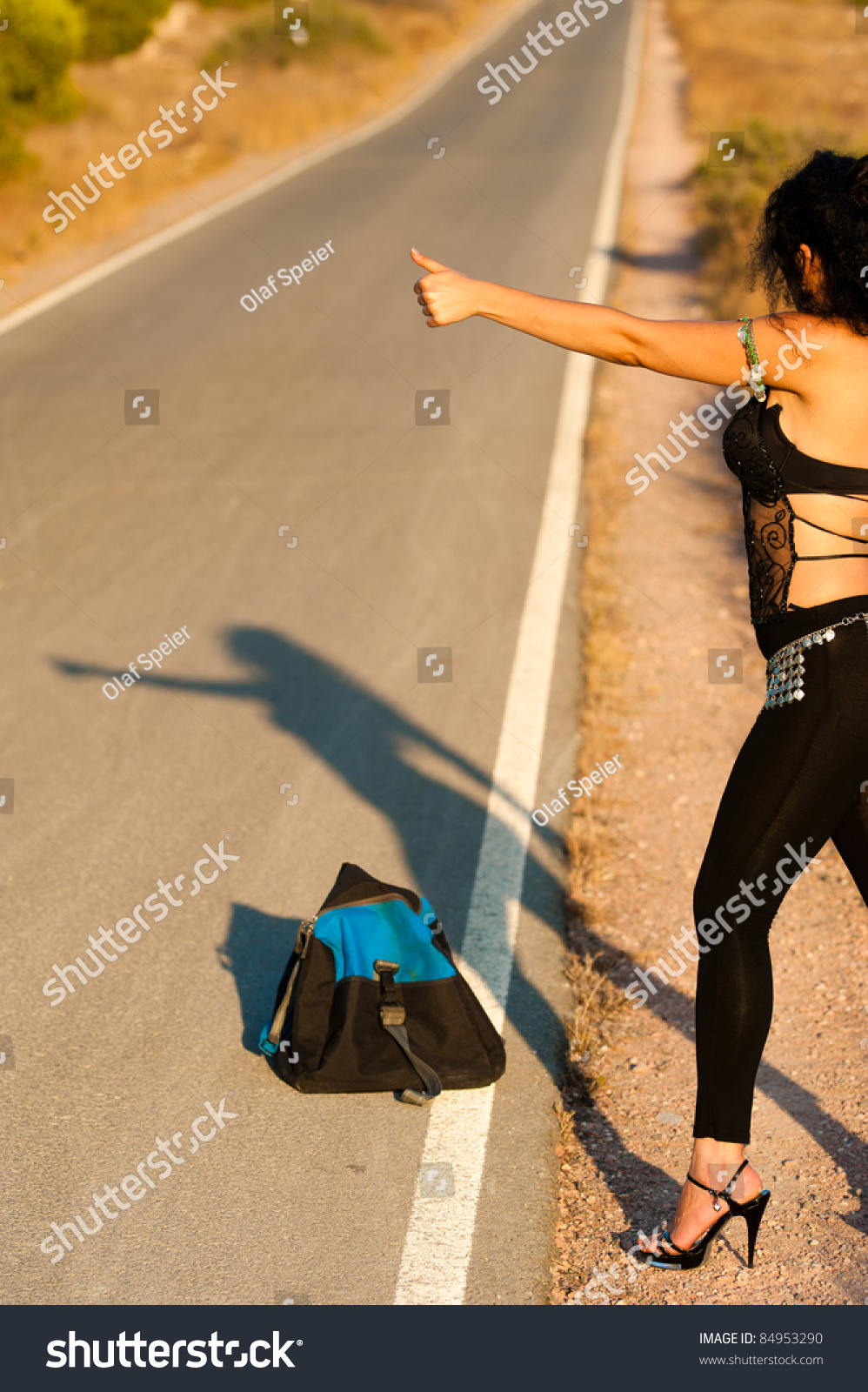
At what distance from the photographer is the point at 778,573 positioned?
8.55 feet

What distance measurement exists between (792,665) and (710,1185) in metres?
1.13

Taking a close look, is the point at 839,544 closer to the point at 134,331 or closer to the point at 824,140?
the point at 134,331

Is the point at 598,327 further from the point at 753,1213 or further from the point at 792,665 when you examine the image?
the point at 753,1213

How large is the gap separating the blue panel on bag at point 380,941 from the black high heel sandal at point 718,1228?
36.1 inches

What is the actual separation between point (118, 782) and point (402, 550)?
271 cm

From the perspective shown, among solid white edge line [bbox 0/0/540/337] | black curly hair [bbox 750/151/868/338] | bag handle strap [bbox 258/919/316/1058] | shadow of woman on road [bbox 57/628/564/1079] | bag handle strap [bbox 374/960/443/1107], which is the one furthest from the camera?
solid white edge line [bbox 0/0/540/337]

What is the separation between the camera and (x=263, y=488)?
794 cm

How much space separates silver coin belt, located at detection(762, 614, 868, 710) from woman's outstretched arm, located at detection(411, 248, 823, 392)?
0.54m

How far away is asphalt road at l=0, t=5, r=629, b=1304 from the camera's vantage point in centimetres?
295

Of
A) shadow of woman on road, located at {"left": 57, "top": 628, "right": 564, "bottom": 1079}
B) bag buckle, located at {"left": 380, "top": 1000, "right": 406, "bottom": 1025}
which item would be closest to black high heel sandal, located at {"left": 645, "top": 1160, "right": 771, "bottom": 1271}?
shadow of woman on road, located at {"left": 57, "top": 628, "right": 564, "bottom": 1079}

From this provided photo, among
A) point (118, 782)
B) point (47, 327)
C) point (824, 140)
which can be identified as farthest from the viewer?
point (824, 140)

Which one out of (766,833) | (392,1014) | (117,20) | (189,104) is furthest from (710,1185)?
(117,20)
